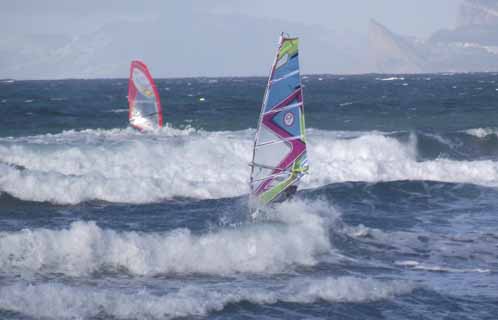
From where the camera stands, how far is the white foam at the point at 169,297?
28.8ft

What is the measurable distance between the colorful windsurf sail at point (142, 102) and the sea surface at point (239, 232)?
0.59 meters

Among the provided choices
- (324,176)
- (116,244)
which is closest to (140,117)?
(324,176)

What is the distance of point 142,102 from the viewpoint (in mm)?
26812

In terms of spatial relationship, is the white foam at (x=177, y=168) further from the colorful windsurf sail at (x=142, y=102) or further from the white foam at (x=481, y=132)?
the white foam at (x=481, y=132)

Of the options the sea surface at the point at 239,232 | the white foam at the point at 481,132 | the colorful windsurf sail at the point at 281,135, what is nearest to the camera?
the sea surface at the point at 239,232

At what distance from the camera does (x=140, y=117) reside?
26.8 metres

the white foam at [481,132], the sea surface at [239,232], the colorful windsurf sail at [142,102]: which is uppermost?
the colorful windsurf sail at [142,102]

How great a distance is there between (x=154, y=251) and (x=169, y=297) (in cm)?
214

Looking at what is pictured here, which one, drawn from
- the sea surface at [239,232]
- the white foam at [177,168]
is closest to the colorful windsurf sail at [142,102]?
the sea surface at [239,232]

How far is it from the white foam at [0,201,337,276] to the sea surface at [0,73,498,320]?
25mm

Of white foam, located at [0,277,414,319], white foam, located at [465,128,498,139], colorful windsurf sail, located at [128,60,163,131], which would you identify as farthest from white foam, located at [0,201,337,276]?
white foam, located at [465,128,498,139]

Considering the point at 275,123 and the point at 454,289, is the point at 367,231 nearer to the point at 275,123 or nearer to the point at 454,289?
the point at 275,123

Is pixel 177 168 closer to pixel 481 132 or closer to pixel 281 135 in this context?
pixel 281 135

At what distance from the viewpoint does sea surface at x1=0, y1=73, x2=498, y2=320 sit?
30.3 ft
